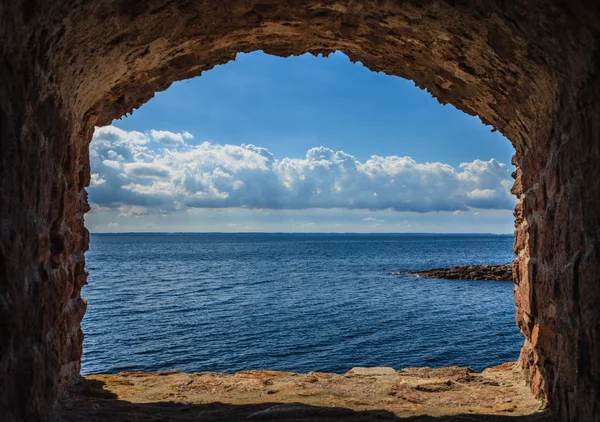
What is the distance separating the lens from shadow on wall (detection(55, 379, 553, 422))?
18.6 ft

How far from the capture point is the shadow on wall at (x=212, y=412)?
568cm

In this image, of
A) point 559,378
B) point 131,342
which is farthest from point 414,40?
point 131,342

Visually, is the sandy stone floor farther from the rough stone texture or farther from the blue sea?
the blue sea

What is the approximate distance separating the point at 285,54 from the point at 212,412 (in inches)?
192

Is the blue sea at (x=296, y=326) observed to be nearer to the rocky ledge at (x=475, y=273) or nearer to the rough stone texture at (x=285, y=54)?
the rocky ledge at (x=475, y=273)

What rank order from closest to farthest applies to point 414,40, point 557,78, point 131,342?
point 557,78
point 414,40
point 131,342

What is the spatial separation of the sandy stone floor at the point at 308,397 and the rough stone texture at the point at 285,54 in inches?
16.7

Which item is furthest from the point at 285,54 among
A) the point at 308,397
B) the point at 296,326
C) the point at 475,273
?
the point at 475,273

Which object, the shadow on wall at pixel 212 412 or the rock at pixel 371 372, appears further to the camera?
the rock at pixel 371 372

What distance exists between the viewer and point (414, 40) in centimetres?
577

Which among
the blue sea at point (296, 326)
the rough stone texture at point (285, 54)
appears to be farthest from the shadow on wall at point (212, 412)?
the blue sea at point (296, 326)

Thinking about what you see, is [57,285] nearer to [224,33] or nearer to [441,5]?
[224,33]

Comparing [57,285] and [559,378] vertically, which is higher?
[57,285]

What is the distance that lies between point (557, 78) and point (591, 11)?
990mm
